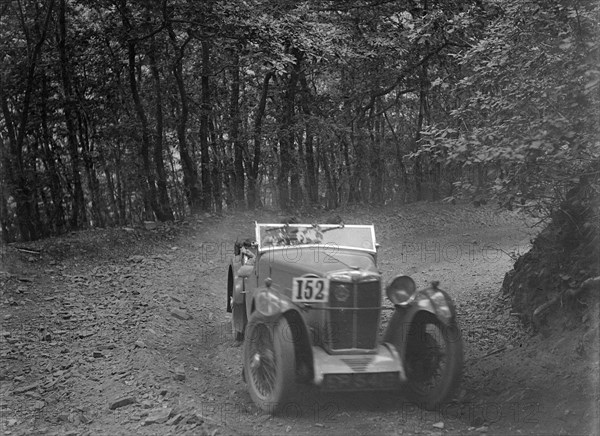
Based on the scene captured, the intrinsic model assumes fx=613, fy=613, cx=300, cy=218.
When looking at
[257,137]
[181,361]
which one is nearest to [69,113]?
[257,137]

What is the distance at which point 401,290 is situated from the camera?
6.43m

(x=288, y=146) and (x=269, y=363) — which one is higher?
(x=288, y=146)

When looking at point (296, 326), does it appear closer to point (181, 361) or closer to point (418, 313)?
point (418, 313)

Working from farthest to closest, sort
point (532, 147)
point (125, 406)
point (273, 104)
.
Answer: point (273, 104)
point (125, 406)
point (532, 147)

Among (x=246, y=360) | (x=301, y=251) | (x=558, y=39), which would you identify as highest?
(x=558, y=39)

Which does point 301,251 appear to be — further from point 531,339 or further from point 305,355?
point 531,339

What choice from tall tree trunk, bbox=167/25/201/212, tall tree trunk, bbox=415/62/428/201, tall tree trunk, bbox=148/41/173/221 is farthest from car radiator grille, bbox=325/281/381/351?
tall tree trunk, bbox=415/62/428/201

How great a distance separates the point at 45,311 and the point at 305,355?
543 centimetres

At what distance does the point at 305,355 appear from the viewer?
5.75 m

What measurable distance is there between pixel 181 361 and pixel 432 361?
3216mm

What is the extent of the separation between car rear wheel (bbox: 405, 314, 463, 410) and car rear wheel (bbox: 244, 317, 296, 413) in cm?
132

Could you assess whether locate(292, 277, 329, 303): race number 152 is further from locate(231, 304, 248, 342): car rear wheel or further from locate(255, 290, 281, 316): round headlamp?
locate(231, 304, 248, 342): car rear wheel

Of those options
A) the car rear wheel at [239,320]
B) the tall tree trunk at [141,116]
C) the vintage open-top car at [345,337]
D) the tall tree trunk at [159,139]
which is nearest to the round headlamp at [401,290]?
the vintage open-top car at [345,337]

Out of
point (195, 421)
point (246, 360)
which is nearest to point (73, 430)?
point (195, 421)
